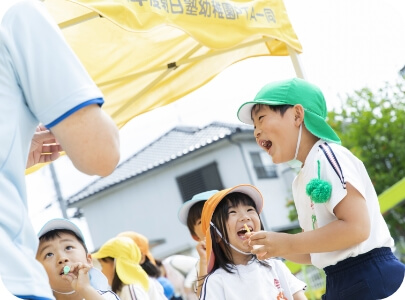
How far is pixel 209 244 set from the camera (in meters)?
3.34

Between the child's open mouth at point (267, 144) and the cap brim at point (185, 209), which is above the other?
the child's open mouth at point (267, 144)

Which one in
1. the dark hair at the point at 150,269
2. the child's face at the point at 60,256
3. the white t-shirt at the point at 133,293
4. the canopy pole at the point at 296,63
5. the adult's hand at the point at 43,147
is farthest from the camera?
the dark hair at the point at 150,269

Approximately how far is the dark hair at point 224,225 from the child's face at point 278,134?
0.68 m

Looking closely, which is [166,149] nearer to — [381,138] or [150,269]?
[381,138]

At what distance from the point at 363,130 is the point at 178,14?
19.5 m

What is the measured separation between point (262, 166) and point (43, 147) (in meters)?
27.0

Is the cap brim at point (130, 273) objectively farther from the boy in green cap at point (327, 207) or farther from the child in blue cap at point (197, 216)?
the boy in green cap at point (327, 207)

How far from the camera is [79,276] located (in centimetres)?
302

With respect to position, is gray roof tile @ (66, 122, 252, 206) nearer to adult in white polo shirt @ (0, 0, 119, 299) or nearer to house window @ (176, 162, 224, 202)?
house window @ (176, 162, 224, 202)

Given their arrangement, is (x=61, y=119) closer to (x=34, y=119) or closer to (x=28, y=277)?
(x=34, y=119)

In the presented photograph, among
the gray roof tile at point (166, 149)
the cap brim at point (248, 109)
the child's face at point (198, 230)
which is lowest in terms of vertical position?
the child's face at point (198, 230)

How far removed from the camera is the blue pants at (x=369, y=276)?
2424 mm

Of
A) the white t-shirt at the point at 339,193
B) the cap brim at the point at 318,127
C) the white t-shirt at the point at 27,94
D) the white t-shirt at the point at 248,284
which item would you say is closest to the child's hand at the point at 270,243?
the white t-shirt at the point at 339,193

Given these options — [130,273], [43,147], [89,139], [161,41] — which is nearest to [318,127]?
[43,147]
